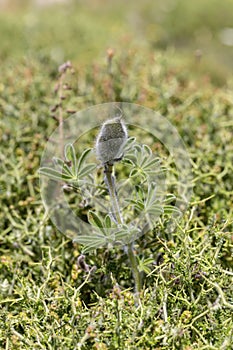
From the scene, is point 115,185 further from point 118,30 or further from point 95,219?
point 118,30

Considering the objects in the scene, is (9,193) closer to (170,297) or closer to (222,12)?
(170,297)

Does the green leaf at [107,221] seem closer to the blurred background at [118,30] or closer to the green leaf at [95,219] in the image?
the green leaf at [95,219]

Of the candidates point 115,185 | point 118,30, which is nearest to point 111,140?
point 115,185

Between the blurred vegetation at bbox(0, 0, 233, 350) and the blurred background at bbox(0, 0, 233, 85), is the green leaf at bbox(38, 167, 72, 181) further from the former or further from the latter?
the blurred background at bbox(0, 0, 233, 85)

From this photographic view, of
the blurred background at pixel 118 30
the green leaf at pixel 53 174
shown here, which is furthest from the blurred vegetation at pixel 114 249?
the green leaf at pixel 53 174

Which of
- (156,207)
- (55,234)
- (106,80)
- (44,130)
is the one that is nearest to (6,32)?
(106,80)

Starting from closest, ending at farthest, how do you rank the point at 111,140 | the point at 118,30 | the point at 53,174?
the point at 111,140, the point at 53,174, the point at 118,30

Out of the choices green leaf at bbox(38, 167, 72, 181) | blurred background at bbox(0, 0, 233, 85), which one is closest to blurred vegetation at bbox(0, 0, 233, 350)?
blurred background at bbox(0, 0, 233, 85)
